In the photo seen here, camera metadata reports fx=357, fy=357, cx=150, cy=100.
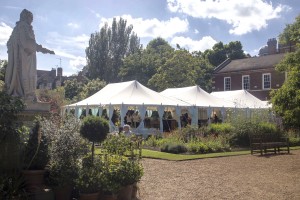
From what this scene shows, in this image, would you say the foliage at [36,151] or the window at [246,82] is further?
the window at [246,82]

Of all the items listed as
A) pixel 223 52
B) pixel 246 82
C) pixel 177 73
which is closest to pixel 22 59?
pixel 177 73

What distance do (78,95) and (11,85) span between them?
128ft

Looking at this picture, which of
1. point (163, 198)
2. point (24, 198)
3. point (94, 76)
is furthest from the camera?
point (94, 76)

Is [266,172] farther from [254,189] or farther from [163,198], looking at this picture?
[163,198]

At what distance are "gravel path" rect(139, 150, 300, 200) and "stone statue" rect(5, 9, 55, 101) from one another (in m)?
3.30

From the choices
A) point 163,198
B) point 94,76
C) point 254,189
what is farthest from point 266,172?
point 94,76

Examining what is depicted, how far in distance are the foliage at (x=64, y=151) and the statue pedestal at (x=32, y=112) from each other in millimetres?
795

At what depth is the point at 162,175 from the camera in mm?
9344

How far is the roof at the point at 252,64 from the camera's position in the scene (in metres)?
37.9

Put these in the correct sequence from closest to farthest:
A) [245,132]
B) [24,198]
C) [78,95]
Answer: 1. [24,198]
2. [245,132]
3. [78,95]

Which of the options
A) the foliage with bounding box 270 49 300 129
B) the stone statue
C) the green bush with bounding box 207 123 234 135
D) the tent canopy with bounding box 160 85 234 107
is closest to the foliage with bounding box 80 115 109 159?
the stone statue

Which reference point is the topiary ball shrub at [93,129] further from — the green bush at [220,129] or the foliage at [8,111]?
the green bush at [220,129]

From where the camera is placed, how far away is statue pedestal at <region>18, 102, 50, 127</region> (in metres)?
7.12

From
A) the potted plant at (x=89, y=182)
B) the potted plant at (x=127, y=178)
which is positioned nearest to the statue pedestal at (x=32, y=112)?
the potted plant at (x=89, y=182)
